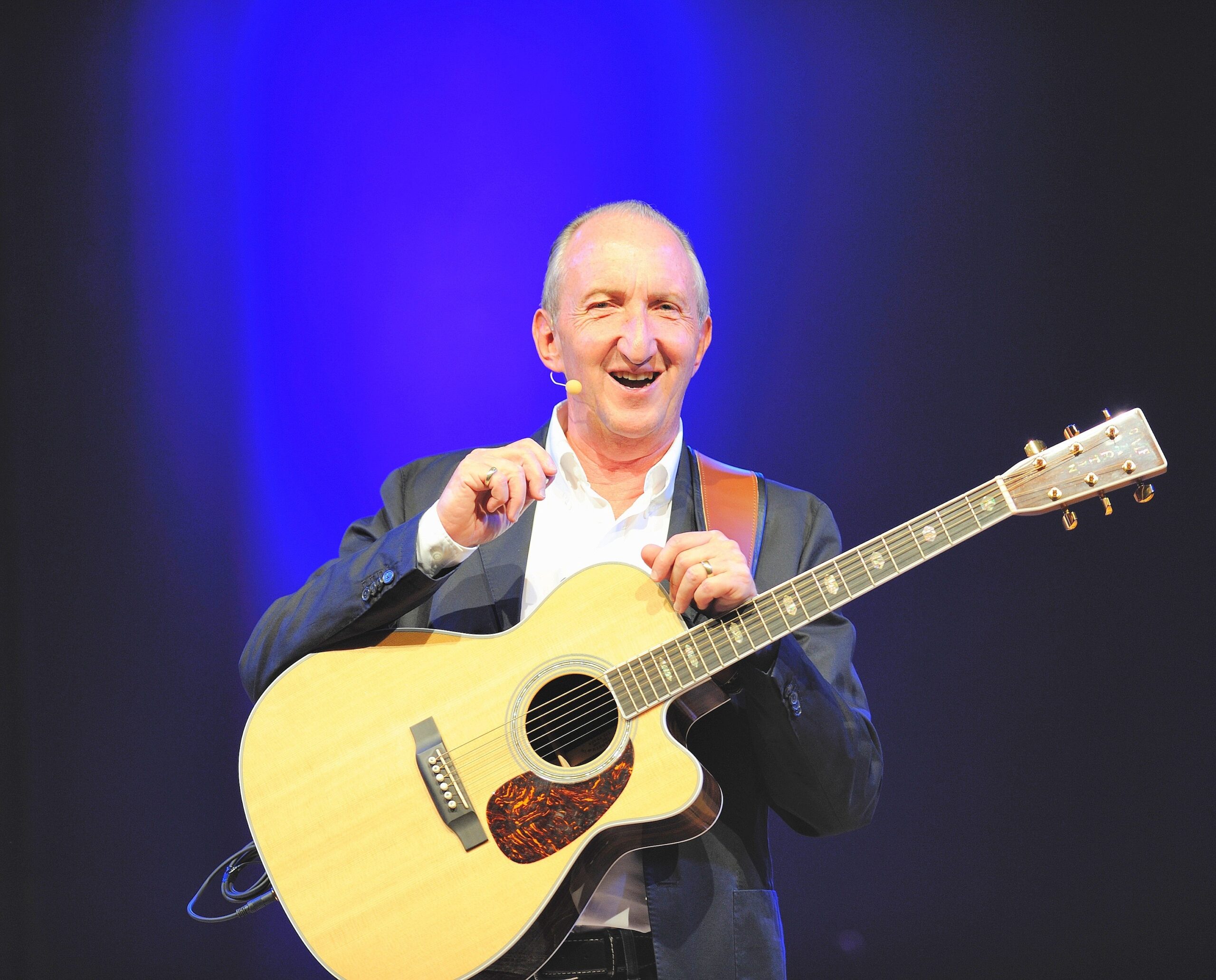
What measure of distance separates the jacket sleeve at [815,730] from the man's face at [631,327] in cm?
62

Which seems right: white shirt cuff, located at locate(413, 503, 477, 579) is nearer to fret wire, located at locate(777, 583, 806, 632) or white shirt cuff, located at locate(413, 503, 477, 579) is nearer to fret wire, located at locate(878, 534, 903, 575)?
fret wire, located at locate(777, 583, 806, 632)

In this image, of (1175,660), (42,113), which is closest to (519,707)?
(1175,660)

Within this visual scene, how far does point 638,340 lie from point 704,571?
707 millimetres

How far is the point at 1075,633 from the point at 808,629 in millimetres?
1798

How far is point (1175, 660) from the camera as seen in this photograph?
3379 millimetres

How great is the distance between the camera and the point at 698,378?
11.6ft

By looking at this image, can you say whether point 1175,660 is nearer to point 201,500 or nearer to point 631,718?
point 631,718

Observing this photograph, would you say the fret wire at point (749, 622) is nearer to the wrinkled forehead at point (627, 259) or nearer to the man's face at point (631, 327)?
the man's face at point (631, 327)

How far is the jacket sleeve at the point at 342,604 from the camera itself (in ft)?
6.20

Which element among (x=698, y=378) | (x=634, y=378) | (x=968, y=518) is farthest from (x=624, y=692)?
(x=698, y=378)

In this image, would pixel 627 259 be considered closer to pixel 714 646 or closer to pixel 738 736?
pixel 714 646

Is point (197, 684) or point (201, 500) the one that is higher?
point (201, 500)

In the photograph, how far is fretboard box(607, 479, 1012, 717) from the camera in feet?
5.65

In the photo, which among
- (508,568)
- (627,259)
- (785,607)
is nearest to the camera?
(785,607)
